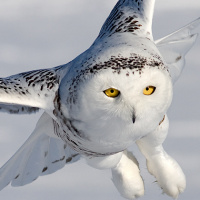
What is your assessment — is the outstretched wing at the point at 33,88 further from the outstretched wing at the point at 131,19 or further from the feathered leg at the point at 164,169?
the feathered leg at the point at 164,169

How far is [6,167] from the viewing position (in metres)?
8.27

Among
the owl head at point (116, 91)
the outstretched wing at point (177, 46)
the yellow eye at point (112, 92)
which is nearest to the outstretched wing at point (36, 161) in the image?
the owl head at point (116, 91)

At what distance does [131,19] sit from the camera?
7.61m

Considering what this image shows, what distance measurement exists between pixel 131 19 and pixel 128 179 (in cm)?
174

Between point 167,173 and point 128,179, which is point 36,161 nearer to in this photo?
point 128,179

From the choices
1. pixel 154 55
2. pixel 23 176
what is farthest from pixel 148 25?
pixel 23 176

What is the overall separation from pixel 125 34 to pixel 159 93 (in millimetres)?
966

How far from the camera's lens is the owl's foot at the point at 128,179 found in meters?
8.34

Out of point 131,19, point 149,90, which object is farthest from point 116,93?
point 131,19

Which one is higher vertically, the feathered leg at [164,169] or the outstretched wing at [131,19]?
the outstretched wing at [131,19]

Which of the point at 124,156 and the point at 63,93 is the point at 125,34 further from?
the point at 124,156

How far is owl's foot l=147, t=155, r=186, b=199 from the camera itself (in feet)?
27.7

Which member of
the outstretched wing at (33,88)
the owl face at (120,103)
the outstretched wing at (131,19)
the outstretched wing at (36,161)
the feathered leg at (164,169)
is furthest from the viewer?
the feathered leg at (164,169)

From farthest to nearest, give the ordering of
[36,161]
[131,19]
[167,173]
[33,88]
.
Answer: [167,173] → [36,161] → [131,19] → [33,88]
